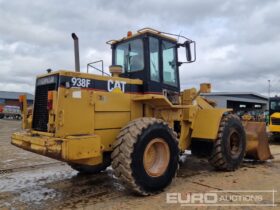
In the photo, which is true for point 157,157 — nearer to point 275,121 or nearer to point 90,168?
point 90,168

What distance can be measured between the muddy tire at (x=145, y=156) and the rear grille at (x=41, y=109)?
56.0 inches

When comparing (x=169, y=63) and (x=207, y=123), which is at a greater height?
(x=169, y=63)

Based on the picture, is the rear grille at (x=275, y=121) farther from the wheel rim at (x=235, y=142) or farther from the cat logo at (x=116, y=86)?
the cat logo at (x=116, y=86)

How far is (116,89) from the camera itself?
20.7ft

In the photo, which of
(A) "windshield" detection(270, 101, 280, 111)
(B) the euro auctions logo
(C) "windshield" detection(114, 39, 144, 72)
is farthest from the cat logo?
(A) "windshield" detection(270, 101, 280, 111)

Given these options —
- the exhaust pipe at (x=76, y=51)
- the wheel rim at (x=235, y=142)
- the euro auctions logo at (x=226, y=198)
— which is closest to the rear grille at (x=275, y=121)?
the wheel rim at (x=235, y=142)

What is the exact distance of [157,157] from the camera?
6219 mm

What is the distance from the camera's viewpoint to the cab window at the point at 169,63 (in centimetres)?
727

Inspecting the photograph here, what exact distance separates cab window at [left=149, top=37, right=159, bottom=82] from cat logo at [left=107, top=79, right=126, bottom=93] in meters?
0.78

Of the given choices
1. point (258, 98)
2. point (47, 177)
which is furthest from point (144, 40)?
point (258, 98)

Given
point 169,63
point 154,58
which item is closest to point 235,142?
point 169,63

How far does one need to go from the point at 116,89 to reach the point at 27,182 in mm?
2773

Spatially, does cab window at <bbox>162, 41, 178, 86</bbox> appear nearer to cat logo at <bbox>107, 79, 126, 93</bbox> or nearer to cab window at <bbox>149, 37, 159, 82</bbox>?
cab window at <bbox>149, 37, 159, 82</bbox>

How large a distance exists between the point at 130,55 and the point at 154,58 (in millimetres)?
572
